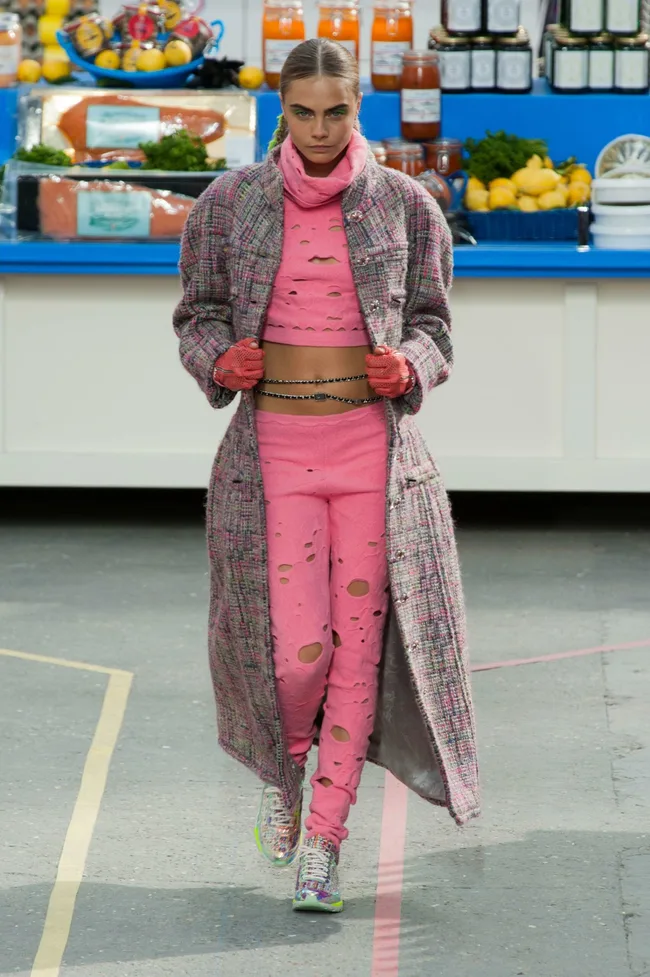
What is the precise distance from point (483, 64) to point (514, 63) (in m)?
0.13

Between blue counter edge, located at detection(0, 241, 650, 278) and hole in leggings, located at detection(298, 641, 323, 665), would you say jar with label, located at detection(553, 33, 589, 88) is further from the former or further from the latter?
hole in leggings, located at detection(298, 641, 323, 665)

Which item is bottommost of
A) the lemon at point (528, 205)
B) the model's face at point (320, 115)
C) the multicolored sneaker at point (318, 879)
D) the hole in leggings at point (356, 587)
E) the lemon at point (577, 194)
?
the multicolored sneaker at point (318, 879)

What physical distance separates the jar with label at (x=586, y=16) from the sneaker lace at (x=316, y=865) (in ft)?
16.1

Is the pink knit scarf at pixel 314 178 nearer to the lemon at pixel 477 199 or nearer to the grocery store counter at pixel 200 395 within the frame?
the grocery store counter at pixel 200 395

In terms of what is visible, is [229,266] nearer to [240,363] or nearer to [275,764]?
[240,363]

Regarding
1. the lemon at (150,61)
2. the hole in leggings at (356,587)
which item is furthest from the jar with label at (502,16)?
the hole in leggings at (356,587)

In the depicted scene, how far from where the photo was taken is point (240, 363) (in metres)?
3.36

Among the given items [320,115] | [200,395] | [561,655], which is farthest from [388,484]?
[200,395]

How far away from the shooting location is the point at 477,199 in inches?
278

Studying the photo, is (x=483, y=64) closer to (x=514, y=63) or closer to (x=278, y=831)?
(x=514, y=63)

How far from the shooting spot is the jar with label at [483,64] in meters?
7.43

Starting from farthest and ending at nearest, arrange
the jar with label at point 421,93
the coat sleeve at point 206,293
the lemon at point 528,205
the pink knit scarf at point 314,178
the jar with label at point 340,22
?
the jar with label at point 340,22, the jar with label at point 421,93, the lemon at point 528,205, the coat sleeve at point 206,293, the pink knit scarf at point 314,178

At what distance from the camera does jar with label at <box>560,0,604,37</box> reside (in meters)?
7.33

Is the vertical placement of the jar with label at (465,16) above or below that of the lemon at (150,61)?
above
